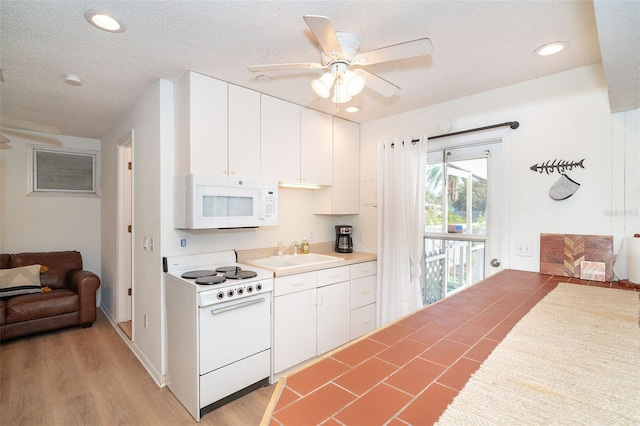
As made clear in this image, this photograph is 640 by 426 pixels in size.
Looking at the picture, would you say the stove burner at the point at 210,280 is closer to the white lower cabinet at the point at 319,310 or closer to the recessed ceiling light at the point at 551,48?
the white lower cabinet at the point at 319,310

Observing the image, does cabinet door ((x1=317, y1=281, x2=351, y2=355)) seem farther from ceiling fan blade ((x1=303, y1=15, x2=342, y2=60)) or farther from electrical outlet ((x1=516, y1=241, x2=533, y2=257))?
ceiling fan blade ((x1=303, y1=15, x2=342, y2=60))

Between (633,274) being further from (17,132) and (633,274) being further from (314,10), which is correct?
(17,132)

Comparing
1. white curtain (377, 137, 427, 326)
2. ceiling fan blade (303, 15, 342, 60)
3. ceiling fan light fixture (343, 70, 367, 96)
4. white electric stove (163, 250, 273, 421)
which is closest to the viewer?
ceiling fan blade (303, 15, 342, 60)

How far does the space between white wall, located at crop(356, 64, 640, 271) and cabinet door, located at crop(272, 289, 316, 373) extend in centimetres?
172

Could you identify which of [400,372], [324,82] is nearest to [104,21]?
[324,82]

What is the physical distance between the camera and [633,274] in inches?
70.9

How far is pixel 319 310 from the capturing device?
2.68 m

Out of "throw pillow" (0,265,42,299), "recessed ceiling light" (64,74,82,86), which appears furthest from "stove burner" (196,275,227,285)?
"throw pillow" (0,265,42,299)

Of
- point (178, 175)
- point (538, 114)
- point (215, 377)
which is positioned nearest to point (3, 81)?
point (178, 175)

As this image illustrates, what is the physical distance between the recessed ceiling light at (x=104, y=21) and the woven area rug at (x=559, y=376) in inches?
89.1

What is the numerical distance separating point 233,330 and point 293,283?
1.97 feet

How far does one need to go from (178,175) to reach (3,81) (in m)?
1.57

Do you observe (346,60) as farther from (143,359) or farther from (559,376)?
(143,359)

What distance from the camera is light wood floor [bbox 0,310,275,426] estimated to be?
2012 mm
